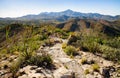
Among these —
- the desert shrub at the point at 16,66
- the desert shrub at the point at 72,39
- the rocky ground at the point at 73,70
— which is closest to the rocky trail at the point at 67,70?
the rocky ground at the point at 73,70

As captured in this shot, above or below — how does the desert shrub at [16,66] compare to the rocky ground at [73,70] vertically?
→ above

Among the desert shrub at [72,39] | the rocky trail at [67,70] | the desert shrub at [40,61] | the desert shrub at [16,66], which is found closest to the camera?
the rocky trail at [67,70]

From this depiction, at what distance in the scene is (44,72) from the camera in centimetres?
916

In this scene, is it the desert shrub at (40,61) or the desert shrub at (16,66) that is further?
the desert shrub at (40,61)

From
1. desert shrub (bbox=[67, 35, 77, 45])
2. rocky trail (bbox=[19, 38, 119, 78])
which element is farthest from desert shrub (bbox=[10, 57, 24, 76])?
desert shrub (bbox=[67, 35, 77, 45])

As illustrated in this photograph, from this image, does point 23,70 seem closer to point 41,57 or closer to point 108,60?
point 41,57

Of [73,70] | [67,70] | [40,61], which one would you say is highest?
[40,61]

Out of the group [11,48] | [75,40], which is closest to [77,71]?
[11,48]

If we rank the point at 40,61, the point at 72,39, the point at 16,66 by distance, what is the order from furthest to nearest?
the point at 72,39, the point at 40,61, the point at 16,66

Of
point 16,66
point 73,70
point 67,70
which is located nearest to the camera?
point 67,70

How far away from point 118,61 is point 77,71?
2878 mm

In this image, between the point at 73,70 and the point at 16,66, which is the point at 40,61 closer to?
the point at 16,66

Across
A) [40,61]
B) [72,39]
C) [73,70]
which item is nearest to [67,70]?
[73,70]

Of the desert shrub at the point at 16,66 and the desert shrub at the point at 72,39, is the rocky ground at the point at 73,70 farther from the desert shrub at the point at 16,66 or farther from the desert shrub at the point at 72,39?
the desert shrub at the point at 72,39
